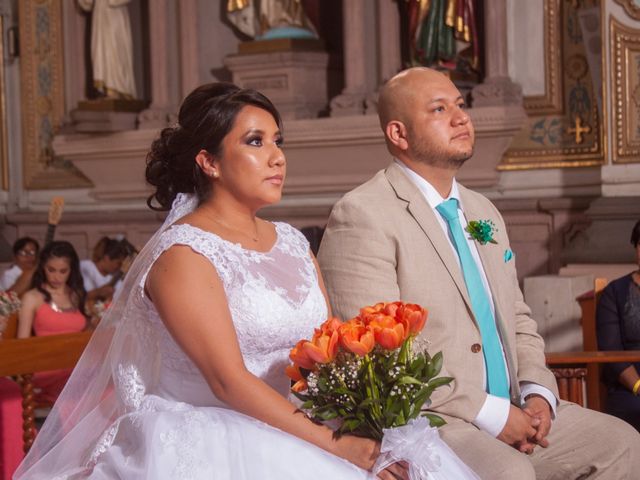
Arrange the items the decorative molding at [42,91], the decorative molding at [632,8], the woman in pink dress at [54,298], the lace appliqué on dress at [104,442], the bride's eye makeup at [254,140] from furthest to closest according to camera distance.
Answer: the decorative molding at [42,91]
the decorative molding at [632,8]
the woman in pink dress at [54,298]
the bride's eye makeup at [254,140]
the lace appliqué on dress at [104,442]

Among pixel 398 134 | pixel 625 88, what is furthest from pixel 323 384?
pixel 625 88

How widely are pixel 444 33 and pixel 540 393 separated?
17.2 feet

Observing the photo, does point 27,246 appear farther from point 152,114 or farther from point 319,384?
point 319,384

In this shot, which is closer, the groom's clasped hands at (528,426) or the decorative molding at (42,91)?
the groom's clasped hands at (528,426)

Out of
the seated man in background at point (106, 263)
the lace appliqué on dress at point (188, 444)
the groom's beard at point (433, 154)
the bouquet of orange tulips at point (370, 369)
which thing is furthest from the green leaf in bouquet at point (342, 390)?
the seated man in background at point (106, 263)

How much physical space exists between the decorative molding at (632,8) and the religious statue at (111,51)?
164 inches

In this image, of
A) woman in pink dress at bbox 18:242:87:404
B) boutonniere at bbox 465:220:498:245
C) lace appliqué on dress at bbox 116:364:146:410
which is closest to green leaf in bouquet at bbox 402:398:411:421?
lace appliqué on dress at bbox 116:364:146:410

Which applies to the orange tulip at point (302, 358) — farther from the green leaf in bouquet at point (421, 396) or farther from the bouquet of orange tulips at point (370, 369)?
the green leaf in bouquet at point (421, 396)

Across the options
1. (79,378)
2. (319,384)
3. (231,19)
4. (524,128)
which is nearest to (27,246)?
(231,19)

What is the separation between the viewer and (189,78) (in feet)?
31.1

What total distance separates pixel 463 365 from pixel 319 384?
0.77m

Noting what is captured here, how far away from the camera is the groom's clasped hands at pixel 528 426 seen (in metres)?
3.15

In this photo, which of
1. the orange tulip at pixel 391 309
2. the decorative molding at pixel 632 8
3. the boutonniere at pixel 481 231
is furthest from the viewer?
the decorative molding at pixel 632 8

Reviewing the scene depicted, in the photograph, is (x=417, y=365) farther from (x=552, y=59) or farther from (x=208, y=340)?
(x=552, y=59)
